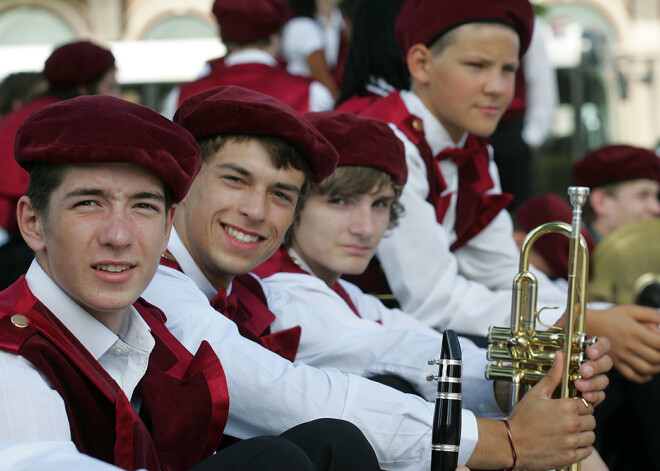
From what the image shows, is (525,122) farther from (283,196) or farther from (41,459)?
(41,459)

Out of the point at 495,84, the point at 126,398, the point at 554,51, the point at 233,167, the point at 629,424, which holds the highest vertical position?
the point at 554,51

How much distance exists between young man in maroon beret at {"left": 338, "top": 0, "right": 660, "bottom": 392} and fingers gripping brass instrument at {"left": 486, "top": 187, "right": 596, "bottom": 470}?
26.2 inches

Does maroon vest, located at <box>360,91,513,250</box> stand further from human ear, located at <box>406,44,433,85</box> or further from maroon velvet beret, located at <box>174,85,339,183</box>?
maroon velvet beret, located at <box>174,85,339,183</box>

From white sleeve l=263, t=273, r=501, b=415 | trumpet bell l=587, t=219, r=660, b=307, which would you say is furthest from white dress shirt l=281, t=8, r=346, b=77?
white sleeve l=263, t=273, r=501, b=415

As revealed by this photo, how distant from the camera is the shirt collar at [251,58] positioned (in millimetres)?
5715

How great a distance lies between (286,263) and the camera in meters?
3.54

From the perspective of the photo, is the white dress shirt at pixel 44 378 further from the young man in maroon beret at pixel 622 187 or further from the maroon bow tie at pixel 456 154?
the young man in maroon beret at pixel 622 187

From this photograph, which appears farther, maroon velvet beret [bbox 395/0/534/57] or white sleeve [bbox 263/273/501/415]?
maroon velvet beret [bbox 395/0/534/57]

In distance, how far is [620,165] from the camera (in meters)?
5.91

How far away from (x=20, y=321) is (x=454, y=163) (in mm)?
2553

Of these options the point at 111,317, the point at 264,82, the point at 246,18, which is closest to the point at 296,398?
the point at 111,317

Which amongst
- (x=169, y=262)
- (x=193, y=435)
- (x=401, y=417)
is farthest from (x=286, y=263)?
(x=193, y=435)

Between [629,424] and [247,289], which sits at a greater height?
[247,289]

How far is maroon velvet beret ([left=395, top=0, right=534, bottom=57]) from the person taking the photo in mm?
4035
